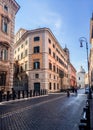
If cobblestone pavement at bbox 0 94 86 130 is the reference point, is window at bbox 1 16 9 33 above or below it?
above

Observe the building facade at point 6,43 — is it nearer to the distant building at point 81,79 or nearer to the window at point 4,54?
the window at point 4,54

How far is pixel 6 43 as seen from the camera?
26.3 m

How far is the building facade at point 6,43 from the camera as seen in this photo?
25500 mm

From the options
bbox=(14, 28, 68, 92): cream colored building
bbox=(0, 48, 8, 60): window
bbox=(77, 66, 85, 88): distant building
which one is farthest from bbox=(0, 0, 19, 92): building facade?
bbox=(77, 66, 85, 88): distant building

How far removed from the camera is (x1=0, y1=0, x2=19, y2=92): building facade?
25500 mm

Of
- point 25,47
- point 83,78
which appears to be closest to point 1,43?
point 25,47

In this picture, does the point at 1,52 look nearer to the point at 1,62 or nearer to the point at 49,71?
the point at 1,62

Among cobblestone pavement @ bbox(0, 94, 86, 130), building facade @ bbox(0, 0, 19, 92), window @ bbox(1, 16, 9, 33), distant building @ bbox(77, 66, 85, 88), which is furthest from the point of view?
distant building @ bbox(77, 66, 85, 88)

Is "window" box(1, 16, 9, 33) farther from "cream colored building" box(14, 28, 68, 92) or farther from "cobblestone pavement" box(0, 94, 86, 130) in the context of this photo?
"cream colored building" box(14, 28, 68, 92)

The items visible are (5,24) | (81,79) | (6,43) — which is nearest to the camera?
(6,43)

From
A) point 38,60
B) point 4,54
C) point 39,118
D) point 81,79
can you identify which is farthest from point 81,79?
point 39,118

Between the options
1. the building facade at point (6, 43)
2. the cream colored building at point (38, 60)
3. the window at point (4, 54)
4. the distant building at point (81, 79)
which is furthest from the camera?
the distant building at point (81, 79)

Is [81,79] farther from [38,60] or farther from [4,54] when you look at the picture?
[4,54]

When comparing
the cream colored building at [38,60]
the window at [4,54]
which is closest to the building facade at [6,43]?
the window at [4,54]
